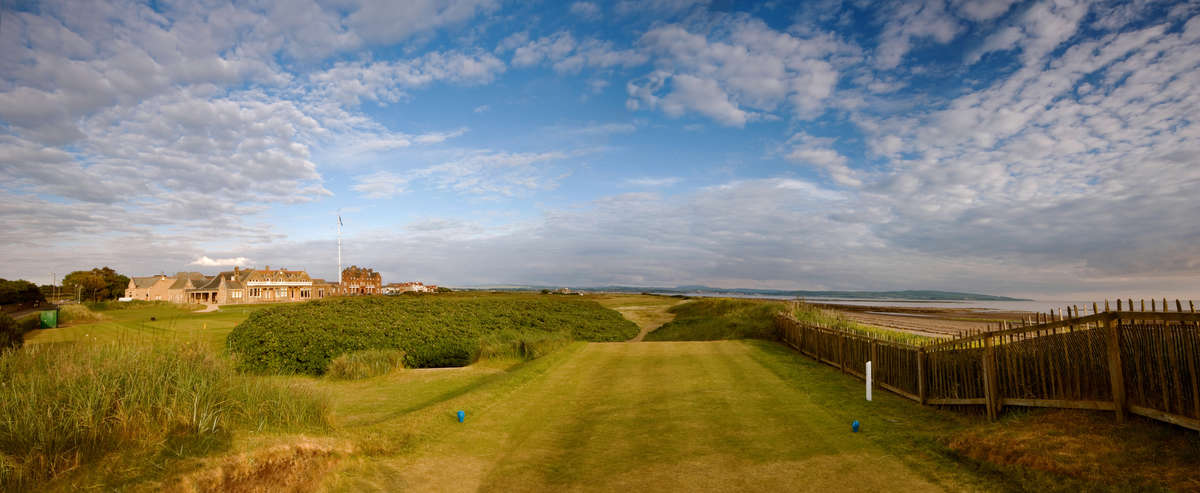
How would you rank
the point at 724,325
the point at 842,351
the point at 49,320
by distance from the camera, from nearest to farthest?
the point at 842,351 → the point at 724,325 → the point at 49,320

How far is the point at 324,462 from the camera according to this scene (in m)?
6.93

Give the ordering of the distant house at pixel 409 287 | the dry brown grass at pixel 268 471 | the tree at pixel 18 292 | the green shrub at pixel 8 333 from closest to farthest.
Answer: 1. the dry brown grass at pixel 268 471
2. the green shrub at pixel 8 333
3. the tree at pixel 18 292
4. the distant house at pixel 409 287

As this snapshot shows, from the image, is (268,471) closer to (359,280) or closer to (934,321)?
(934,321)

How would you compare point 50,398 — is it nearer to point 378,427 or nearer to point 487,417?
point 378,427

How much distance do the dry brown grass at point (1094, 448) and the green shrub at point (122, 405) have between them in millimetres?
10095

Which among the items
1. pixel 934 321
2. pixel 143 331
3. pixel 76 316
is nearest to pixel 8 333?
pixel 143 331

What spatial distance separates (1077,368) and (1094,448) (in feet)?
5.23

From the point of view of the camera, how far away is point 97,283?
10450 centimetres

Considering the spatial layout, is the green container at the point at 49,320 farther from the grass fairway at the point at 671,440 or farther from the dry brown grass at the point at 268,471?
the dry brown grass at the point at 268,471

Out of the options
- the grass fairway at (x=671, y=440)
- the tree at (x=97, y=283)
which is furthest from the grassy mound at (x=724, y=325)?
the tree at (x=97, y=283)

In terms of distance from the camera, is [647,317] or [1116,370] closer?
[1116,370]

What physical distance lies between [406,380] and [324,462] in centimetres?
908

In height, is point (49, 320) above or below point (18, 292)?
below

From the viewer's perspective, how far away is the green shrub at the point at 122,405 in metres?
5.87
